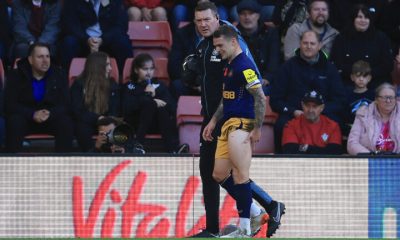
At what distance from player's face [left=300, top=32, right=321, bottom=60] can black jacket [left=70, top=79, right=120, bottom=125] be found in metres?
2.09

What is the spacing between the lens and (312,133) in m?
12.3

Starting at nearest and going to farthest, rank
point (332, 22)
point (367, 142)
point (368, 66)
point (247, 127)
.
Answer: point (247, 127) < point (367, 142) < point (368, 66) < point (332, 22)

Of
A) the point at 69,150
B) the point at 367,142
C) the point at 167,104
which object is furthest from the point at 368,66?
the point at 69,150

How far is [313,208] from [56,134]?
304cm

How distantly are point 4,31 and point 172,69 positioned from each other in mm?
2179

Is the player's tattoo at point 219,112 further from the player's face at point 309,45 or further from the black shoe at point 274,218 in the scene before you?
the player's face at point 309,45

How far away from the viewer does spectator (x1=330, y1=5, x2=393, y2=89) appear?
44.2 feet

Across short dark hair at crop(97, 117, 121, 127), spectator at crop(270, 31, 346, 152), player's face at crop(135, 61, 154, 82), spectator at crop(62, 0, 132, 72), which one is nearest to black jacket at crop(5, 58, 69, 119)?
short dark hair at crop(97, 117, 121, 127)

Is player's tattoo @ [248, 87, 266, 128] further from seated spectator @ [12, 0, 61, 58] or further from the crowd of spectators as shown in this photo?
seated spectator @ [12, 0, 61, 58]

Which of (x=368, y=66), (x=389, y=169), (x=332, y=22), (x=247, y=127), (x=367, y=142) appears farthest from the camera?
(x=332, y=22)

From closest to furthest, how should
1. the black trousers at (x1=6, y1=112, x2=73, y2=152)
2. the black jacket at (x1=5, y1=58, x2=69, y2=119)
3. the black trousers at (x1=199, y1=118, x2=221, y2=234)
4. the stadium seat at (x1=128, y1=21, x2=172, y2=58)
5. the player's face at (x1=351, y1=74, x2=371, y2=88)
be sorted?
the black trousers at (x1=199, y1=118, x2=221, y2=234) → the black trousers at (x1=6, y1=112, x2=73, y2=152) → the black jacket at (x1=5, y1=58, x2=69, y2=119) → the player's face at (x1=351, y1=74, x2=371, y2=88) → the stadium seat at (x1=128, y1=21, x2=172, y2=58)

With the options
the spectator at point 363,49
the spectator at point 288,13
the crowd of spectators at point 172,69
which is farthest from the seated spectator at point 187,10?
the spectator at point 363,49

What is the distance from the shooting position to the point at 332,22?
569 inches

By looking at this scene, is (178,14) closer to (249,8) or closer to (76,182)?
(249,8)
